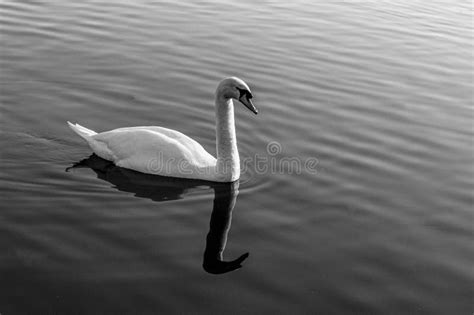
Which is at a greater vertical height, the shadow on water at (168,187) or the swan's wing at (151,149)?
the swan's wing at (151,149)

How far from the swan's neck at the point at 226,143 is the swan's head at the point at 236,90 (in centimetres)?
14

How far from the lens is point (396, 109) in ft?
48.2

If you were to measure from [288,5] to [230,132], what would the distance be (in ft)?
43.5

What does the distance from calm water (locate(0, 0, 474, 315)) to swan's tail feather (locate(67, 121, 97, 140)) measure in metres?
0.33

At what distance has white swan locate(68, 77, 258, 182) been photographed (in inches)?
424

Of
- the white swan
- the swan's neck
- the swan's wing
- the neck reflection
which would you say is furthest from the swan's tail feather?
the neck reflection

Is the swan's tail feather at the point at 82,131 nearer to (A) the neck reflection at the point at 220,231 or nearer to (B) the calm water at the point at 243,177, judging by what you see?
(B) the calm water at the point at 243,177

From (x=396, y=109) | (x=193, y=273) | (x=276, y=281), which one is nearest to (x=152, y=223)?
(x=193, y=273)

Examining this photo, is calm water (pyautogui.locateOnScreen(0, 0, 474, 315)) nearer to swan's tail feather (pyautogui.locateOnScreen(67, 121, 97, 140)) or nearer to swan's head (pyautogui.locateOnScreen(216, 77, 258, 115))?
swan's tail feather (pyautogui.locateOnScreen(67, 121, 97, 140))

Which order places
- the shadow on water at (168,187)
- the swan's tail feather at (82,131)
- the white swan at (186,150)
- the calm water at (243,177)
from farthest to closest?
1. the swan's tail feather at (82,131)
2. the white swan at (186,150)
3. the shadow on water at (168,187)
4. the calm water at (243,177)

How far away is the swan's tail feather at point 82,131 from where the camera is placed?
11.5 meters

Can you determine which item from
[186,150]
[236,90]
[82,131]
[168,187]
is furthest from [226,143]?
[82,131]

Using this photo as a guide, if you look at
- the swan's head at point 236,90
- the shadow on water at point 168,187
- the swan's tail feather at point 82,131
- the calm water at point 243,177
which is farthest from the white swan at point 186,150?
the swan's tail feather at point 82,131

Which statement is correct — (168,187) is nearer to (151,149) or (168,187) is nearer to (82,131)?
(151,149)
